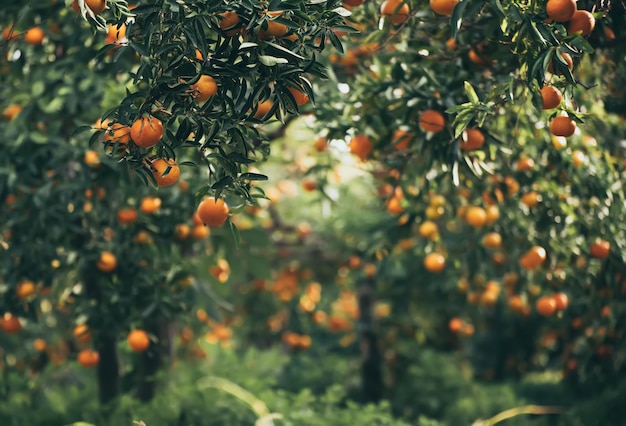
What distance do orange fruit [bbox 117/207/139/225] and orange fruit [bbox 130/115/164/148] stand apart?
133 centimetres

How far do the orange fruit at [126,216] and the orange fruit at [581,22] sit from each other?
2.21 meters

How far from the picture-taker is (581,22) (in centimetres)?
224

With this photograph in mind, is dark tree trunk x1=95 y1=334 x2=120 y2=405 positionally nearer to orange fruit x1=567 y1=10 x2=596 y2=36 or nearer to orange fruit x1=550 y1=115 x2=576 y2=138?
orange fruit x1=550 y1=115 x2=576 y2=138

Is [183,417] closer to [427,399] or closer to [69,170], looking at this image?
[69,170]

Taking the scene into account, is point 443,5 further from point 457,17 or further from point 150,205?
point 150,205

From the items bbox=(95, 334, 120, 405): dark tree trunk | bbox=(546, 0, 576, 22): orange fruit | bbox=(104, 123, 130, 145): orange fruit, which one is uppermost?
bbox=(546, 0, 576, 22): orange fruit

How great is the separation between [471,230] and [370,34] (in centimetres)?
158

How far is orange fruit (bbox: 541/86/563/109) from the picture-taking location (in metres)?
2.31

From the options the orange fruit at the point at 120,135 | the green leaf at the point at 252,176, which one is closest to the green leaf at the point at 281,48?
the green leaf at the point at 252,176

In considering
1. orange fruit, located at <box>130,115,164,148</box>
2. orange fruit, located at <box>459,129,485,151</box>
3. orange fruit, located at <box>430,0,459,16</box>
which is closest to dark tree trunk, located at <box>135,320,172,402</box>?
orange fruit, located at <box>130,115,164,148</box>

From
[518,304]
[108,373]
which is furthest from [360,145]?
[108,373]

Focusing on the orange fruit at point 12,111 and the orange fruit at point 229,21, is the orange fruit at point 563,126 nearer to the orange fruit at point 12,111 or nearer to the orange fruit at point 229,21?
the orange fruit at point 229,21

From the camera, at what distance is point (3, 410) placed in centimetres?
376

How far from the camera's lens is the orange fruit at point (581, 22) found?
223cm
